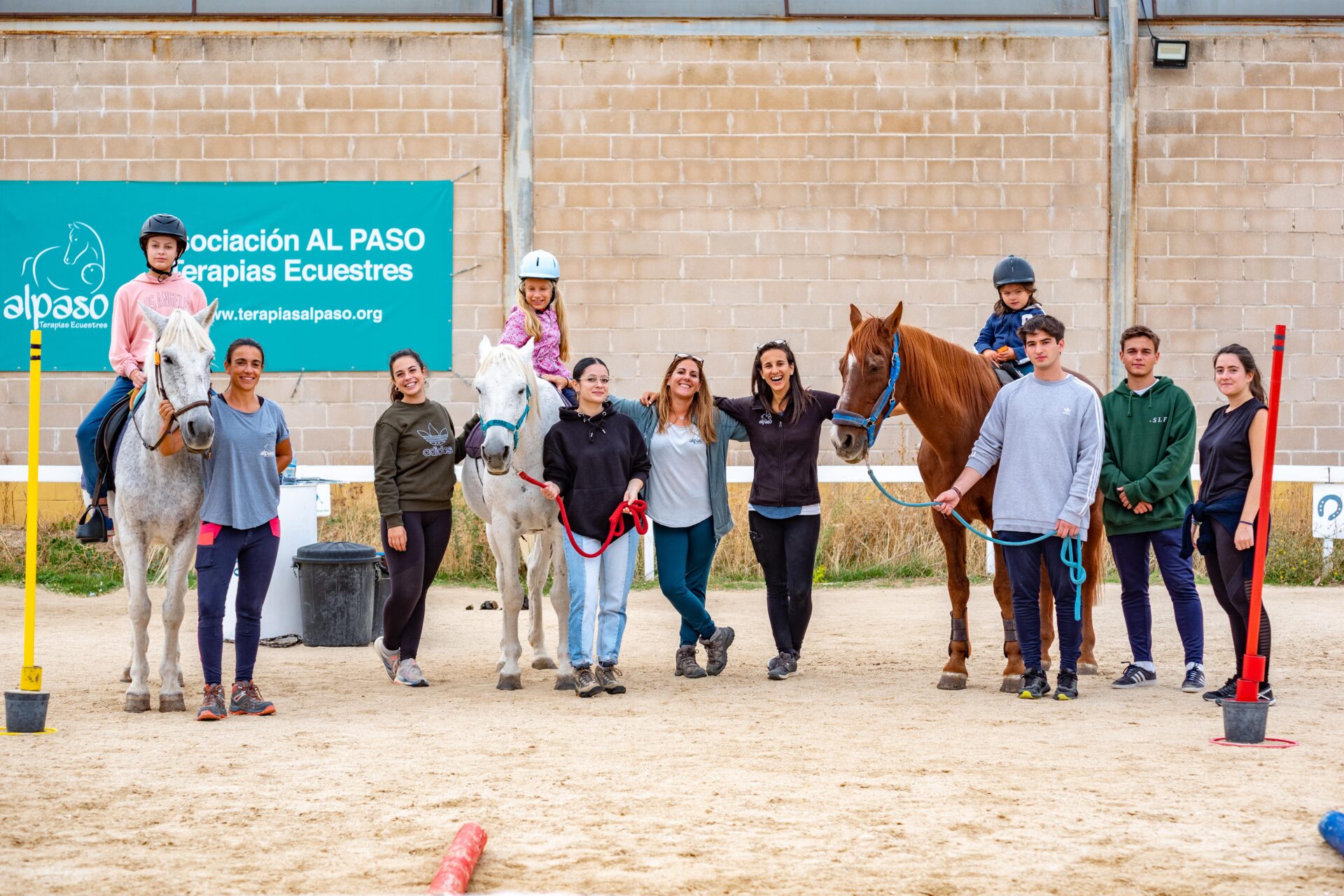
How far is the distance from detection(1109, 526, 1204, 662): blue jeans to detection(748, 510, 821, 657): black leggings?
1.53 m

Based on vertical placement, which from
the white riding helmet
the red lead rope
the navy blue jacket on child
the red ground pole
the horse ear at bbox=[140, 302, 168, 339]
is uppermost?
the white riding helmet

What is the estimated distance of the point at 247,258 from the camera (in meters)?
13.4

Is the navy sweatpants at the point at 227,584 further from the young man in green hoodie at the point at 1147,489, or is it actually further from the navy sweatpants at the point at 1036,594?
the young man in green hoodie at the point at 1147,489

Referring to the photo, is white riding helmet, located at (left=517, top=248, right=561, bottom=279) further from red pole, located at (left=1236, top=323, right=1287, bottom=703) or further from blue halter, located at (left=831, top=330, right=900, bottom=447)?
red pole, located at (left=1236, top=323, right=1287, bottom=703)

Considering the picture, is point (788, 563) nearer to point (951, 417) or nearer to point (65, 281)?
point (951, 417)

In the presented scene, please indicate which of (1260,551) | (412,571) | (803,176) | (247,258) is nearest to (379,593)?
(412,571)

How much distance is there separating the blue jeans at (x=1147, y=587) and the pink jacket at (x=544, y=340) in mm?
3055

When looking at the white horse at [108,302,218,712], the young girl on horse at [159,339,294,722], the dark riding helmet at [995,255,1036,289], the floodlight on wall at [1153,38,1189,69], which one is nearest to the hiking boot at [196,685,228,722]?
the young girl on horse at [159,339,294,722]

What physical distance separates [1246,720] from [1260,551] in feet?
2.31

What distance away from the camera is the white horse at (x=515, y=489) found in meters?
6.65

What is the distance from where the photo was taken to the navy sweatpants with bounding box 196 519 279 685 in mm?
6289

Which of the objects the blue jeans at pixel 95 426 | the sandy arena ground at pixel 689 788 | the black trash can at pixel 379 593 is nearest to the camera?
the sandy arena ground at pixel 689 788

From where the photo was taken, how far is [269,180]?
13367 millimetres

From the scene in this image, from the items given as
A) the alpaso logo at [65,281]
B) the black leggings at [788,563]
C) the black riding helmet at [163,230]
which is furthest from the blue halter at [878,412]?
the alpaso logo at [65,281]
